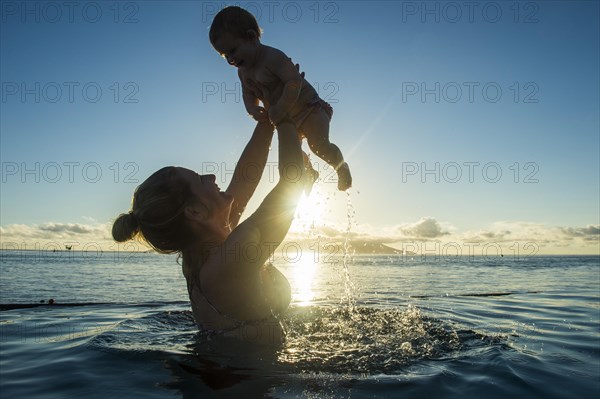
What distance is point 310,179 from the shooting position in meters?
3.65

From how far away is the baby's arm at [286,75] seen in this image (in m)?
3.76

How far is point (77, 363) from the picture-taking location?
3846 mm

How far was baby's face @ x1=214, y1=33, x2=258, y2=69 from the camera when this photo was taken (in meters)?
4.33

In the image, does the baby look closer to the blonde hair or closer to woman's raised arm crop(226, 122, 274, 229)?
woman's raised arm crop(226, 122, 274, 229)

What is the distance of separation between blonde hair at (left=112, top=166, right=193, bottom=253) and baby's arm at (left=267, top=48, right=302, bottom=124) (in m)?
1.15

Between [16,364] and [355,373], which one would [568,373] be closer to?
[355,373]

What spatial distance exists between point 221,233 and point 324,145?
1.42 meters

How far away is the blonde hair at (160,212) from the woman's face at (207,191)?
2.1 inches

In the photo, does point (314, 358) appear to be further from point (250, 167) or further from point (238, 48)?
point (238, 48)

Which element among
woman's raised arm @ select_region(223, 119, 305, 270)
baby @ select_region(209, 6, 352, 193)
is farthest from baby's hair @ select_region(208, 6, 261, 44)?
woman's raised arm @ select_region(223, 119, 305, 270)

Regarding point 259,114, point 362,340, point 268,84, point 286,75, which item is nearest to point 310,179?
point 259,114

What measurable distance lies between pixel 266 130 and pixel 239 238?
1651 millimetres

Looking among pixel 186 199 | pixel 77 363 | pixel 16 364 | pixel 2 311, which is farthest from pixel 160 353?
pixel 2 311

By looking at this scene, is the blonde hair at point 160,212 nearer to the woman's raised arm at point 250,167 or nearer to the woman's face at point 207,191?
the woman's face at point 207,191
